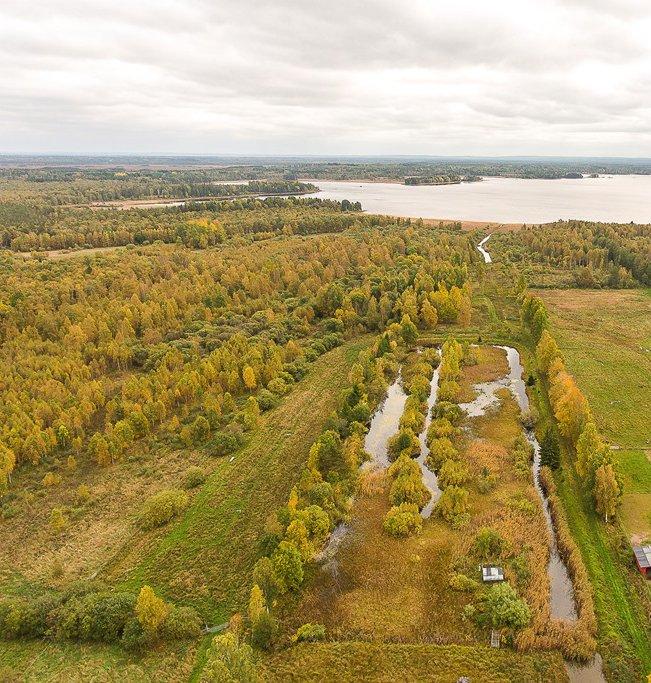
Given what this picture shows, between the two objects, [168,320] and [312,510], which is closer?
[312,510]

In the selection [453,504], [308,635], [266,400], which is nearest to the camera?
[308,635]

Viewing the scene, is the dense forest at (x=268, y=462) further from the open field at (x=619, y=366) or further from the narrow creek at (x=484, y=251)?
the narrow creek at (x=484, y=251)

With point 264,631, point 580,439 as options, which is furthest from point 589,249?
point 264,631

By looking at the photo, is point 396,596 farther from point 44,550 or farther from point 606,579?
point 44,550

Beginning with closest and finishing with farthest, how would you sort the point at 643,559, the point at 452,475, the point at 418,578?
1. the point at 643,559
2. the point at 418,578
3. the point at 452,475

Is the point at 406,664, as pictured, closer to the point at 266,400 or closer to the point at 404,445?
the point at 404,445

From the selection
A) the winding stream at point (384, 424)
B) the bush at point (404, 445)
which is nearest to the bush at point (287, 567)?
the winding stream at point (384, 424)
